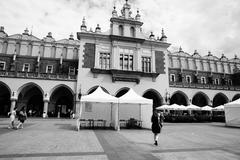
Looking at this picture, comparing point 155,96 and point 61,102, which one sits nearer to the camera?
point 155,96

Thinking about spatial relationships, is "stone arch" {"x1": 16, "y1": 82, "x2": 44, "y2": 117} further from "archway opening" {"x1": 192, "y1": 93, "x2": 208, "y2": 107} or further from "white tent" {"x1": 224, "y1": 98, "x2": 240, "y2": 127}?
"archway opening" {"x1": 192, "y1": 93, "x2": 208, "y2": 107}

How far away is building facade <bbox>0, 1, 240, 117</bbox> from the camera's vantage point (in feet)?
76.7

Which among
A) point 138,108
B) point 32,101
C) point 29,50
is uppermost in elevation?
point 29,50

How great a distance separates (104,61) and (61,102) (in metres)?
10.8

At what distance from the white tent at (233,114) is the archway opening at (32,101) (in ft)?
88.4

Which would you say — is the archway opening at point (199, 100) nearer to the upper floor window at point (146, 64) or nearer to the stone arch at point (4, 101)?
the upper floor window at point (146, 64)

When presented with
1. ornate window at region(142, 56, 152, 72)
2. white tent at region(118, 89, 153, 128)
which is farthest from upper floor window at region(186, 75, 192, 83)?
→ white tent at region(118, 89, 153, 128)

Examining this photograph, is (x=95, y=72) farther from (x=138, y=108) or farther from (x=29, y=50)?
(x=29, y=50)

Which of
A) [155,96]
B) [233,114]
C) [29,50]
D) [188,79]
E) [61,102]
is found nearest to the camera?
[233,114]

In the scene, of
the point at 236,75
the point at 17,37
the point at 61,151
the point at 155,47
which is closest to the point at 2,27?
the point at 17,37

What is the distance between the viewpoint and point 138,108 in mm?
16203

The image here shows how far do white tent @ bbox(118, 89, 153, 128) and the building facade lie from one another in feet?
25.5

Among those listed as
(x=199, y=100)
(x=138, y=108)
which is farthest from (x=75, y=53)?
(x=199, y=100)

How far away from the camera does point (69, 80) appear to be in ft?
78.3
